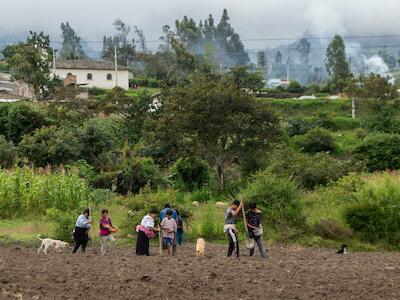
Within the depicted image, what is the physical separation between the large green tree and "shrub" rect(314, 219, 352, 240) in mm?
9621

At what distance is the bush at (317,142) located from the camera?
4675cm

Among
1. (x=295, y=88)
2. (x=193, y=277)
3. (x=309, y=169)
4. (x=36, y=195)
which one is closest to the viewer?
(x=193, y=277)

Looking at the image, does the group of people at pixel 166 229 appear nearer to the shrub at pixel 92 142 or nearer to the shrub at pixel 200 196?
the shrub at pixel 200 196

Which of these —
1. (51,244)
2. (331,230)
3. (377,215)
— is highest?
(377,215)

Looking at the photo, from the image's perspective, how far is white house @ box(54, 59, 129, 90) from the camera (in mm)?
82188

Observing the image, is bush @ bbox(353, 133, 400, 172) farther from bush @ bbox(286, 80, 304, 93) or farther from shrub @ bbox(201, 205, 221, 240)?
bush @ bbox(286, 80, 304, 93)

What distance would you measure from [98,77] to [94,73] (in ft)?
2.31

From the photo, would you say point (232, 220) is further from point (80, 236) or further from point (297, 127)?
point (297, 127)

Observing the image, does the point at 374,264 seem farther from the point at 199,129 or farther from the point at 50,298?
the point at 199,129

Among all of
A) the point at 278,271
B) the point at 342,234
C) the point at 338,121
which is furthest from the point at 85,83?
the point at 278,271

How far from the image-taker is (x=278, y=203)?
67.4ft

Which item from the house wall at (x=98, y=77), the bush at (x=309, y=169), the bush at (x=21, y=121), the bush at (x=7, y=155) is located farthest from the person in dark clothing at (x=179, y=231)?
the house wall at (x=98, y=77)

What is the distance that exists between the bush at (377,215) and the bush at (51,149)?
1933 cm

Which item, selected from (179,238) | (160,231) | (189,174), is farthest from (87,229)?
(189,174)
